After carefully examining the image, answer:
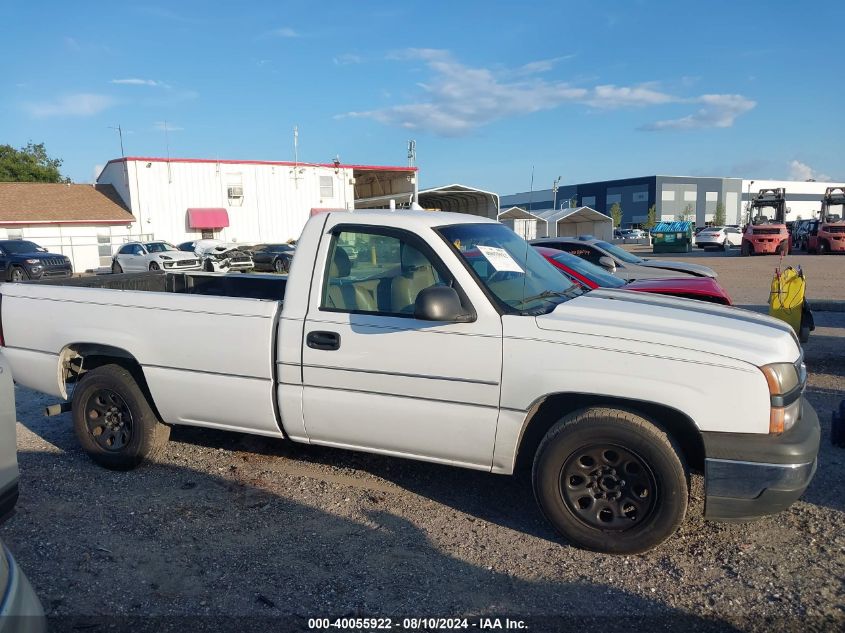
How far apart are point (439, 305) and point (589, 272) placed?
5036 millimetres

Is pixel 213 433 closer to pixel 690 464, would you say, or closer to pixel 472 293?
pixel 472 293

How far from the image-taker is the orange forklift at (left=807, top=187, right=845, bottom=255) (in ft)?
109

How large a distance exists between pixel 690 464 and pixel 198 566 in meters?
2.88

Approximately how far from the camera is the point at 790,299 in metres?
8.75

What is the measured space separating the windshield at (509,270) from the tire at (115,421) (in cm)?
259

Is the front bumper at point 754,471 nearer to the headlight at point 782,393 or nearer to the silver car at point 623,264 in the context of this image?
the headlight at point 782,393

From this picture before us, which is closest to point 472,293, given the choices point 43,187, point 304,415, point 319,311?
point 319,311

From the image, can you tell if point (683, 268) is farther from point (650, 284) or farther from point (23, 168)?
point (23, 168)

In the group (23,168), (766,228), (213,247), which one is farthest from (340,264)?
(23,168)

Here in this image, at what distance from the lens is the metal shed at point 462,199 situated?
37.6m

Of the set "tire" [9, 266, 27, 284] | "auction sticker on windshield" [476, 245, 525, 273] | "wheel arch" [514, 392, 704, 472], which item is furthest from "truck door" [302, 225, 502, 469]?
"tire" [9, 266, 27, 284]

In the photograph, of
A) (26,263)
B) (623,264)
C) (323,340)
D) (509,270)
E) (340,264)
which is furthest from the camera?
(26,263)

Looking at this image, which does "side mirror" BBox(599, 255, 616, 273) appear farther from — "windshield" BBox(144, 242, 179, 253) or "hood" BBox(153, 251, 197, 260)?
"windshield" BBox(144, 242, 179, 253)

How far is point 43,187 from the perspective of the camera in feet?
127
